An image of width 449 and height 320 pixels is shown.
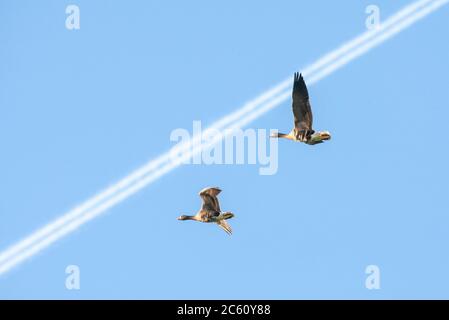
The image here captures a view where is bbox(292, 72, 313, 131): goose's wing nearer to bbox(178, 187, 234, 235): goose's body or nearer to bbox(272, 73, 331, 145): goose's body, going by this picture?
bbox(272, 73, 331, 145): goose's body

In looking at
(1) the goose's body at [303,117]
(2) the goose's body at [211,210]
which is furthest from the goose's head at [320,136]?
(2) the goose's body at [211,210]

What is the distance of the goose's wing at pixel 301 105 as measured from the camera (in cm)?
6203

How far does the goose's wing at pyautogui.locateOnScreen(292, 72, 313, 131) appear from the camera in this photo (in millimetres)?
62031

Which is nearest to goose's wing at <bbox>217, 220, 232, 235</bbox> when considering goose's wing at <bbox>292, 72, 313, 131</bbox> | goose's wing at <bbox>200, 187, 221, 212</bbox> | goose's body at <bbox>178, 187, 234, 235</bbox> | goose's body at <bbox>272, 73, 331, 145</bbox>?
goose's body at <bbox>178, 187, 234, 235</bbox>

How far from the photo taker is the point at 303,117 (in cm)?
6269

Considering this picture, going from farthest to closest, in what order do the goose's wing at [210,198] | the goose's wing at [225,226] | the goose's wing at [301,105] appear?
the goose's wing at [225,226], the goose's wing at [210,198], the goose's wing at [301,105]

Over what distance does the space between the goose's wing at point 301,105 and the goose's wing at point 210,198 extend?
12.1ft

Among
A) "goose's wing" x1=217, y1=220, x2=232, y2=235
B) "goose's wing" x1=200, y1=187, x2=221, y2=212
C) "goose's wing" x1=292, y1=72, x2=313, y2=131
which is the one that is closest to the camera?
"goose's wing" x1=292, y1=72, x2=313, y2=131

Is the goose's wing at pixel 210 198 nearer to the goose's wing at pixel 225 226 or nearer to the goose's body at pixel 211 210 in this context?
the goose's body at pixel 211 210

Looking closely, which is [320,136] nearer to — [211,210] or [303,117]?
[303,117]

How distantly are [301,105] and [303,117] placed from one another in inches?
19.2
